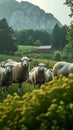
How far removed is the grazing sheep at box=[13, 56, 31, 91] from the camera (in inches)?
931

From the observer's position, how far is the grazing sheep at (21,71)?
23.6m

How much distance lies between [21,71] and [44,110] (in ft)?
58.4


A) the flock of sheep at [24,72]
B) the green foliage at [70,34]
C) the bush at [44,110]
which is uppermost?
the bush at [44,110]

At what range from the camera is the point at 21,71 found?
78.7ft

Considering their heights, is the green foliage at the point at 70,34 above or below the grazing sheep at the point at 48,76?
above

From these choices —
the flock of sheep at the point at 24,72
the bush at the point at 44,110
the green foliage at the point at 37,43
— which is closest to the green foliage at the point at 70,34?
the flock of sheep at the point at 24,72

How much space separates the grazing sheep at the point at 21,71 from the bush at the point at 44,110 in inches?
661

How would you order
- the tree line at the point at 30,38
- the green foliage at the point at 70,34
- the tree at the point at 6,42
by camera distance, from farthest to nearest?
the tree line at the point at 30,38
the tree at the point at 6,42
the green foliage at the point at 70,34

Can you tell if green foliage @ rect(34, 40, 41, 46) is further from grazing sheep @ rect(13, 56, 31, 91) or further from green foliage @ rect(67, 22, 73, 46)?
grazing sheep @ rect(13, 56, 31, 91)

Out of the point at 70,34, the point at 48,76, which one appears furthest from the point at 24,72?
the point at 70,34

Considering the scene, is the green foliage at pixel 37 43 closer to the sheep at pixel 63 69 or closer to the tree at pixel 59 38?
the tree at pixel 59 38

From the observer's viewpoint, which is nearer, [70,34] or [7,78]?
[7,78]

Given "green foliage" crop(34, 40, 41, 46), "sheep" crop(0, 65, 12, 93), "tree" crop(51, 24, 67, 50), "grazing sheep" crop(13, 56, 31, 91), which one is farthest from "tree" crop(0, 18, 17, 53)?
"sheep" crop(0, 65, 12, 93)

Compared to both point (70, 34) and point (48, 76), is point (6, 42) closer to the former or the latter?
point (70, 34)
